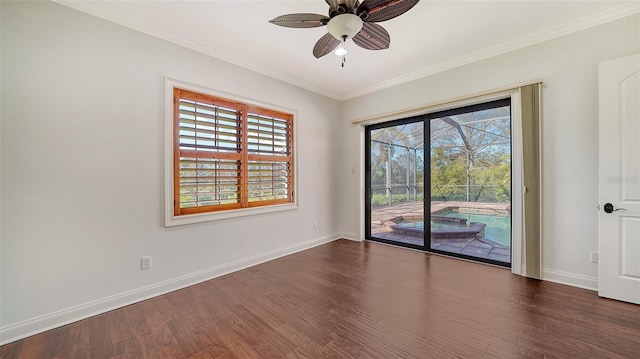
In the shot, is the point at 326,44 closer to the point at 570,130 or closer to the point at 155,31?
the point at 155,31

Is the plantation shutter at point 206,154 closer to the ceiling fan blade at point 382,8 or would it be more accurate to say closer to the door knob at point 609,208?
the ceiling fan blade at point 382,8

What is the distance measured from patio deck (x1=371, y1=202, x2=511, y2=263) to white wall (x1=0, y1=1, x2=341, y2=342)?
116 inches

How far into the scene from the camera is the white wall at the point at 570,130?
260 cm

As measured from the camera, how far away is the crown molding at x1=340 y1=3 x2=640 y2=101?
2.47m

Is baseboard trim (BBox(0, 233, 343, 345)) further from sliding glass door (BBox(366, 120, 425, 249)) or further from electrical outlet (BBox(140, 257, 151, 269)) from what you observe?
sliding glass door (BBox(366, 120, 425, 249))

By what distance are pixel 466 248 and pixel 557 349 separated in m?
2.08

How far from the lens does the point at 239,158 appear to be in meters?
3.41

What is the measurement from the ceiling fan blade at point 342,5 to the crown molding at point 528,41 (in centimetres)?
231

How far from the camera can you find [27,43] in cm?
203

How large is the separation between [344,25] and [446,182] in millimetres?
2884

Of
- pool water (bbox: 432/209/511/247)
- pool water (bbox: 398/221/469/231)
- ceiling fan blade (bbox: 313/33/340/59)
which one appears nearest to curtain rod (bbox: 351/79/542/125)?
pool water (bbox: 432/209/511/247)

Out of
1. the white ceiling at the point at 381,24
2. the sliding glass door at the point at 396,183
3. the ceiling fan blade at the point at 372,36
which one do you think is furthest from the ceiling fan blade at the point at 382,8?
the sliding glass door at the point at 396,183

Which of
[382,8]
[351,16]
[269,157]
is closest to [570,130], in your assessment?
[382,8]

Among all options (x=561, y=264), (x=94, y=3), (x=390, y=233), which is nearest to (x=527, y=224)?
(x=561, y=264)
